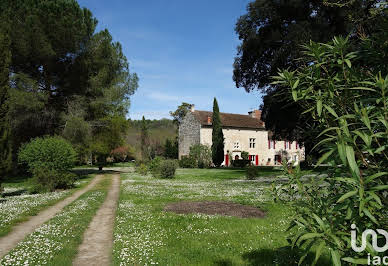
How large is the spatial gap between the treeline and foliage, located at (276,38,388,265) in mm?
27872

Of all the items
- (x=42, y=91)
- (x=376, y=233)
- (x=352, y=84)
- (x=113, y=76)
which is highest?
(x=113, y=76)

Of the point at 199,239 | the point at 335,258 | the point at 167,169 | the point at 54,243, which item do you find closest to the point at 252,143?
the point at 167,169

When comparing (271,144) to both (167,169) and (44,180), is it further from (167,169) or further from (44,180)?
(44,180)

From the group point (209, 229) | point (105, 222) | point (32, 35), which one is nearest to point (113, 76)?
point (32, 35)

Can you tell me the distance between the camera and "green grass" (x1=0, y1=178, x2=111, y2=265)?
613 cm

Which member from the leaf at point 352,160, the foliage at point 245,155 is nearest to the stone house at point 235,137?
the foliage at point 245,155

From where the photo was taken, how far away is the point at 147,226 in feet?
28.6

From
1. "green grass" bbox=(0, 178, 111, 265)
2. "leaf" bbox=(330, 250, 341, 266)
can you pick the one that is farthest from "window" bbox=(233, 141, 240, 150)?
"leaf" bbox=(330, 250, 341, 266)

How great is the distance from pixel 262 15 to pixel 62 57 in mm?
20991

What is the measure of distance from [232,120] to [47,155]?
42136 mm

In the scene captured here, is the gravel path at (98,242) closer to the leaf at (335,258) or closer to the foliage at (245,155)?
the leaf at (335,258)

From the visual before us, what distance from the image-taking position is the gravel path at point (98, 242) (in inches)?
243

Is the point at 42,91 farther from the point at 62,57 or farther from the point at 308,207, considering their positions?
the point at 308,207

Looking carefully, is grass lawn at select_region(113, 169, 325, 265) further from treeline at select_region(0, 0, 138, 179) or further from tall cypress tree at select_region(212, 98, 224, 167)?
tall cypress tree at select_region(212, 98, 224, 167)
